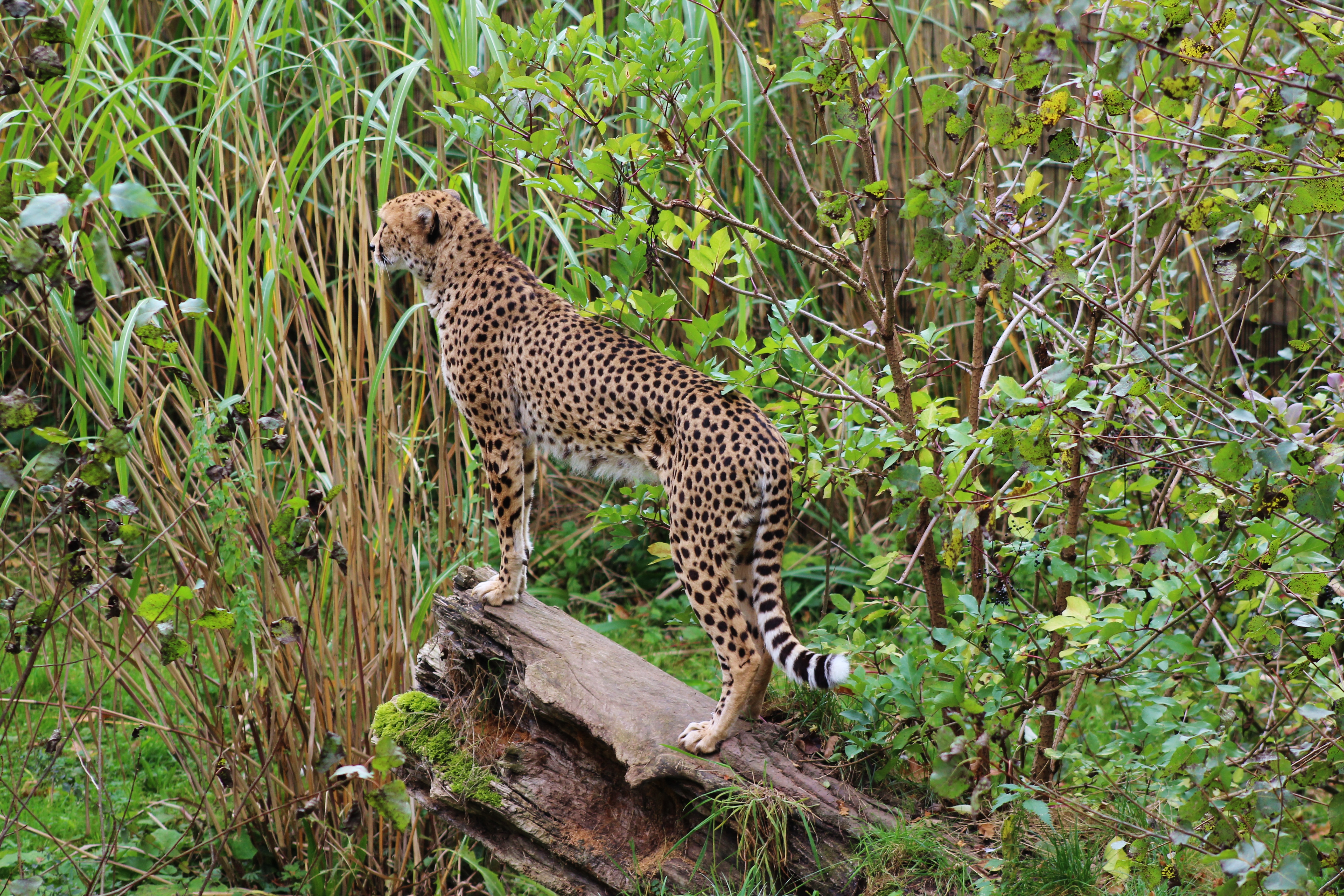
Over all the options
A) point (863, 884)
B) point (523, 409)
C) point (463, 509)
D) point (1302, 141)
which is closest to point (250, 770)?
point (463, 509)

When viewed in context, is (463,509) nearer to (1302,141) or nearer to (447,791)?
(447,791)

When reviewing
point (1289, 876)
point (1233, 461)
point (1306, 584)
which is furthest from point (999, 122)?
point (1289, 876)

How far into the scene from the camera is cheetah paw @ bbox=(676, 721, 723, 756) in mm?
2902

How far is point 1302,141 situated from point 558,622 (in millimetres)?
2267

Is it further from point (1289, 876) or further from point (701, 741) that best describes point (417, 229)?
point (1289, 876)

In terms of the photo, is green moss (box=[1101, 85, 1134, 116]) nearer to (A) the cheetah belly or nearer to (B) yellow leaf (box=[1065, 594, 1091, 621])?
(B) yellow leaf (box=[1065, 594, 1091, 621])

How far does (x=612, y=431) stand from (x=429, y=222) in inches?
35.5

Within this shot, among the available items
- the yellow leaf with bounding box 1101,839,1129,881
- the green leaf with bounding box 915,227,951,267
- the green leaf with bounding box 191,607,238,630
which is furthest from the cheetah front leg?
the yellow leaf with bounding box 1101,839,1129,881

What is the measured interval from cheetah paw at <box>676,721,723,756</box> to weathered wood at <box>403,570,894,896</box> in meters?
0.03

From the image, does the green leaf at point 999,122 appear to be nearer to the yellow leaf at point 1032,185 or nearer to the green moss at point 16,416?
the yellow leaf at point 1032,185

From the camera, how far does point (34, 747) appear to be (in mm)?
3855

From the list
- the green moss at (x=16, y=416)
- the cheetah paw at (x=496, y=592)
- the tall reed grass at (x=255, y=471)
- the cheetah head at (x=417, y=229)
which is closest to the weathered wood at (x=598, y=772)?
the cheetah paw at (x=496, y=592)

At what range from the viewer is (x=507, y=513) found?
333 centimetres

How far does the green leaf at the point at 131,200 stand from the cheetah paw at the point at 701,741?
193cm
